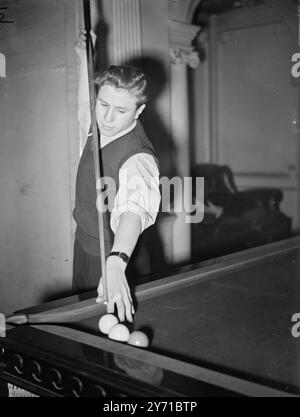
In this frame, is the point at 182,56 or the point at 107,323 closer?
the point at 107,323

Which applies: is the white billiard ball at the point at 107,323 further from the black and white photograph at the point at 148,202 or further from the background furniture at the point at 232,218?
the background furniture at the point at 232,218

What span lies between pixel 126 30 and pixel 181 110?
2.63ft

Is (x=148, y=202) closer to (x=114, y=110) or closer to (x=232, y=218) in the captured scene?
(x=114, y=110)

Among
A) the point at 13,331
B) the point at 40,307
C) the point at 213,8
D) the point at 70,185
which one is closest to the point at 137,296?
the point at 40,307

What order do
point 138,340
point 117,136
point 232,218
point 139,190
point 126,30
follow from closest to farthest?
point 138,340 < point 139,190 < point 117,136 < point 126,30 < point 232,218

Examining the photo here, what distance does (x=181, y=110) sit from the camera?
12.9ft

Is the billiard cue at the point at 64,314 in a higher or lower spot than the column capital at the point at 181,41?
lower

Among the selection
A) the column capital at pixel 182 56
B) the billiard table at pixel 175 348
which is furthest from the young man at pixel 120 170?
the column capital at pixel 182 56

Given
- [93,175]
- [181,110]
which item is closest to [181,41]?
[181,110]

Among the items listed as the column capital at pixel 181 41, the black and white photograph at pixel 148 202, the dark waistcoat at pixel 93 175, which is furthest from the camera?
the column capital at pixel 181 41

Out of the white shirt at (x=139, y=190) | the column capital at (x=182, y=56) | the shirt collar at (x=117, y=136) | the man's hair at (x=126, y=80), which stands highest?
the column capital at (x=182, y=56)

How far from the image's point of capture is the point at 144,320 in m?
1.64

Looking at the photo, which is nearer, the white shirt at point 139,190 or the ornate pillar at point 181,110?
the white shirt at point 139,190

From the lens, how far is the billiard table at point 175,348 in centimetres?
115
